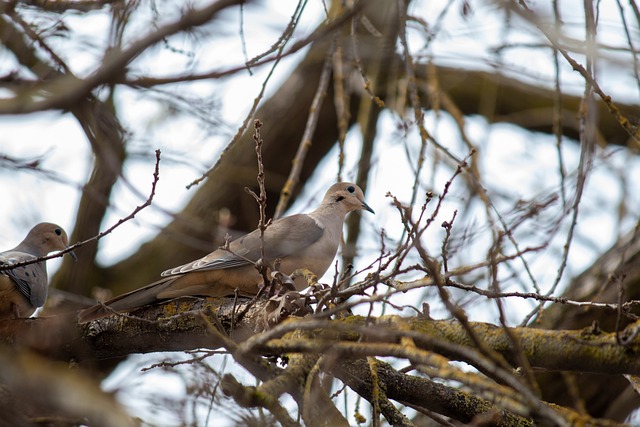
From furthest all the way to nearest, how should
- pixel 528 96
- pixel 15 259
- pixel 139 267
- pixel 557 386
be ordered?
pixel 528 96 < pixel 139 267 < pixel 557 386 < pixel 15 259

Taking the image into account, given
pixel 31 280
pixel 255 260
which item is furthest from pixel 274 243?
pixel 31 280

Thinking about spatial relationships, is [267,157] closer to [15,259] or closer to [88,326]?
[15,259]

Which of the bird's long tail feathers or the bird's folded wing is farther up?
the bird's folded wing

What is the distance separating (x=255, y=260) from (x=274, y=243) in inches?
6.2

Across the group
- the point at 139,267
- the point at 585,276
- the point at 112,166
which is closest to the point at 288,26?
the point at 112,166

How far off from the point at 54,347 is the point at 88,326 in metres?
0.17

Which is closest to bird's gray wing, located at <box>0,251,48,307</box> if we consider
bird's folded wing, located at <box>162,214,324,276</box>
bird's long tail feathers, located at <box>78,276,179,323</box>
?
bird's long tail feathers, located at <box>78,276,179,323</box>

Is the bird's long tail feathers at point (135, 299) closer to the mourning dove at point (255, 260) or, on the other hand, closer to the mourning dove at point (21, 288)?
the mourning dove at point (255, 260)

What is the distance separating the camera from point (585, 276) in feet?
16.2

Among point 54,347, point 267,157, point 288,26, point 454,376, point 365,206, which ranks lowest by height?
point 454,376

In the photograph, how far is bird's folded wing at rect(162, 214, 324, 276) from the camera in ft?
13.5

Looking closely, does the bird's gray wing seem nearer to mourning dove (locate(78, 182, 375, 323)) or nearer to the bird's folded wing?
mourning dove (locate(78, 182, 375, 323))

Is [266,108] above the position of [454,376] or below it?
above

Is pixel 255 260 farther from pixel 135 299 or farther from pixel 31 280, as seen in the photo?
pixel 31 280
